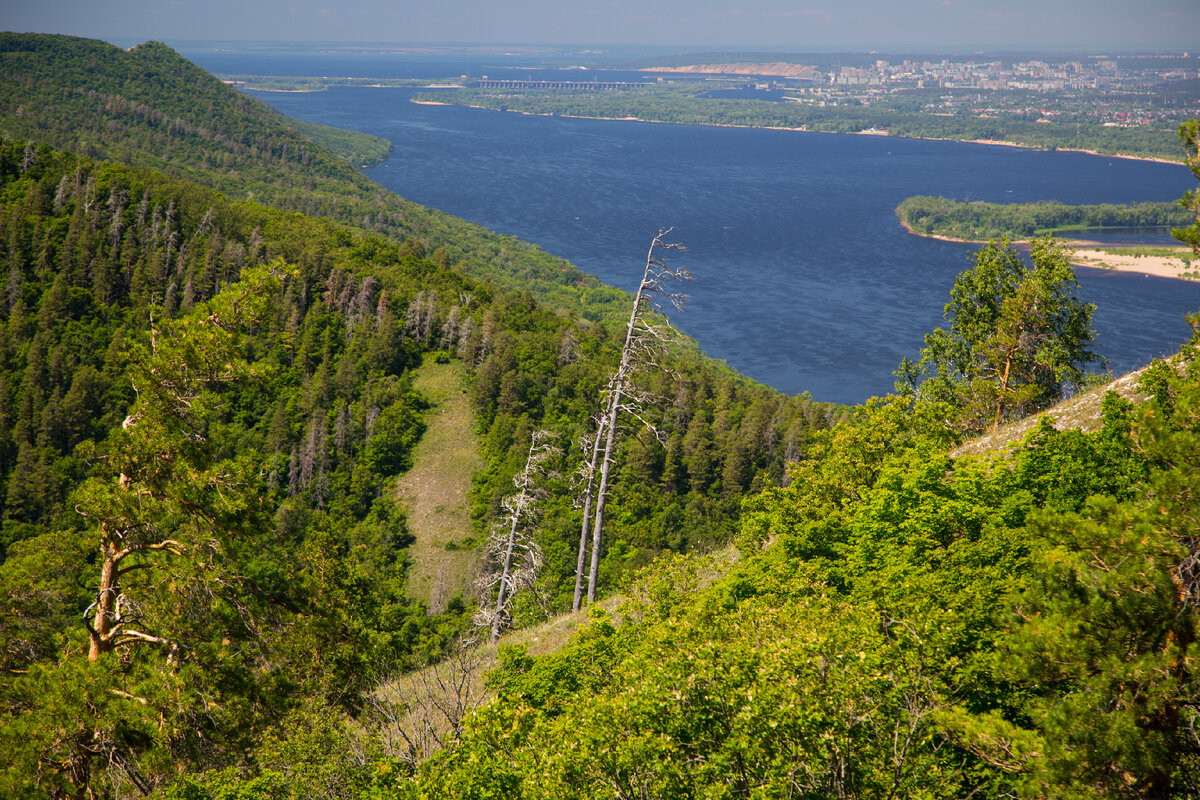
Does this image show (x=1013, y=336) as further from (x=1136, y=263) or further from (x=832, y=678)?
(x=1136, y=263)

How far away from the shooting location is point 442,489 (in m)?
69.1

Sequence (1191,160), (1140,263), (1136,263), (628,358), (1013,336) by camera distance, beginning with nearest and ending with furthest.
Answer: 1. (1191,160)
2. (628,358)
3. (1013,336)
4. (1136,263)
5. (1140,263)

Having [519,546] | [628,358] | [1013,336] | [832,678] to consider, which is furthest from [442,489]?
[832,678]

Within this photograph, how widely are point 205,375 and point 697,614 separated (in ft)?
40.1

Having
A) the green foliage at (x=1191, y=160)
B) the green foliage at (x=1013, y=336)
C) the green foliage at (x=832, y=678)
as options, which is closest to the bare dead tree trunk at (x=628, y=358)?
the green foliage at (x=832, y=678)

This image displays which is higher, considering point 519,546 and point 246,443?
point 519,546

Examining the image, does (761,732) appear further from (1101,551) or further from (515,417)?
(515,417)

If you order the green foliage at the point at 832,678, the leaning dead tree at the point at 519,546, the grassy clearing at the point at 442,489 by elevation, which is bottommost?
the grassy clearing at the point at 442,489

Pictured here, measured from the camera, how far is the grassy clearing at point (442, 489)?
5941 cm

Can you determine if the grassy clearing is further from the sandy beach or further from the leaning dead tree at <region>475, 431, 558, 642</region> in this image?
the sandy beach

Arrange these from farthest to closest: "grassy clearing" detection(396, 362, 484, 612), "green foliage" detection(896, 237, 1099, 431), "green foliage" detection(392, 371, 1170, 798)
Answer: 1. "grassy clearing" detection(396, 362, 484, 612)
2. "green foliage" detection(896, 237, 1099, 431)
3. "green foliage" detection(392, 371, 1170, 798)

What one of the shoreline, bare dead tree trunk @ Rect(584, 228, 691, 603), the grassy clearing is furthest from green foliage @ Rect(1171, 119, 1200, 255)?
the shoreline

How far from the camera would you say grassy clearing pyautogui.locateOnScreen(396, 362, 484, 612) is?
59406 mm

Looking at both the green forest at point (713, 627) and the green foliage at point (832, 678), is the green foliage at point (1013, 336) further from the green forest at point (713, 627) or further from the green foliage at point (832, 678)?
the green foliage at point (832, 678)
